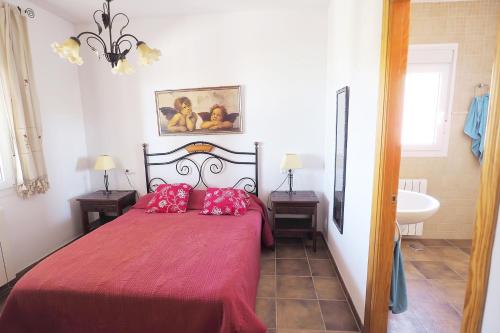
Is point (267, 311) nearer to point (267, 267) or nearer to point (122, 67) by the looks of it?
point (267, 267)

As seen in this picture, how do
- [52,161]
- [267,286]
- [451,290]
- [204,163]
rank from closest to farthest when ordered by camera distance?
[451,290]
[267,286]
[52,161]
[204,163]

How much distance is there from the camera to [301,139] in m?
2.99

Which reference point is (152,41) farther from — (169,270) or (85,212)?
(169,270)

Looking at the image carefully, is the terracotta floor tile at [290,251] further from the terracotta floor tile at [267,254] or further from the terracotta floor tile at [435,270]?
the terracotta floor tile at [435,270]

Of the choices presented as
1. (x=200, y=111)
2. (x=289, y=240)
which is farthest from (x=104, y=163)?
(x=289, y=240)

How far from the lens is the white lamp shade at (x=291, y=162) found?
275 centimetres

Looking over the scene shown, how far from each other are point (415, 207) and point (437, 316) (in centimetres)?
85

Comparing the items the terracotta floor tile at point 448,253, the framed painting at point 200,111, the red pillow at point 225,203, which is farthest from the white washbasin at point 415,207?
the framed painting at point 200,111

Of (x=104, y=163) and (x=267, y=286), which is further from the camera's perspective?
(x=104, y=163)

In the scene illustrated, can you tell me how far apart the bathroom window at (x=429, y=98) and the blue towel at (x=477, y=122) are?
194 mm

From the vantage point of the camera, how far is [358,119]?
1813mm

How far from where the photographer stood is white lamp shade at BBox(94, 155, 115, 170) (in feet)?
9.69

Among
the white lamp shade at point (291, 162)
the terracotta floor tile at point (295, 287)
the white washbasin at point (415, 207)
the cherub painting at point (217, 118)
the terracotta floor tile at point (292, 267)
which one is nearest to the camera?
the white washbasin at point (415, 207)

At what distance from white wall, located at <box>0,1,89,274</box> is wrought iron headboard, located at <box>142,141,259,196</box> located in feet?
2.94
